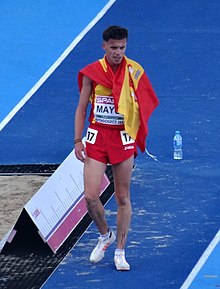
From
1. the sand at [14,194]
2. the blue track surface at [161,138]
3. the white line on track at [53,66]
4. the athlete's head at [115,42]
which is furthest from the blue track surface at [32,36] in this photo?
the athlete's head at [115,42]

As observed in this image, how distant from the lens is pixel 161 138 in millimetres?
13711

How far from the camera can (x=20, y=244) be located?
11.0m

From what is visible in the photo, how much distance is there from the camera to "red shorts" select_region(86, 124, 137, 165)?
10.2m

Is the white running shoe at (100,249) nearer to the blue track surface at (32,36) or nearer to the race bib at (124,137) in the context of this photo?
the race bib at (124,137)

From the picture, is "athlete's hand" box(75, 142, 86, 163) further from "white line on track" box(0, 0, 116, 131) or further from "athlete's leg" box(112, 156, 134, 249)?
"white line on track" box(0, 0, 116, 131)

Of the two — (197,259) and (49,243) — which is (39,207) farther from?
(197,259)

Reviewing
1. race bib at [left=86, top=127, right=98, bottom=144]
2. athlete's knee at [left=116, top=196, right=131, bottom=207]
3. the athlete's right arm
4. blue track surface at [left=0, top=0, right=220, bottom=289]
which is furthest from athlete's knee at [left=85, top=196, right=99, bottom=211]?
blue track surface at [left=0, top=0, right=220, bottom=289]

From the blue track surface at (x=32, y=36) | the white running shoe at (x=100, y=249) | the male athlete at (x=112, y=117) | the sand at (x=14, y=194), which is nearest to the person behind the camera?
the male athlete at (x=112, y=117)

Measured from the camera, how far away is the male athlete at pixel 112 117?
400 inches

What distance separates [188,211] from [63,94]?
3.83 m

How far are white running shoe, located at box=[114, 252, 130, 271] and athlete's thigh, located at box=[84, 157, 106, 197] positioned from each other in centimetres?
62

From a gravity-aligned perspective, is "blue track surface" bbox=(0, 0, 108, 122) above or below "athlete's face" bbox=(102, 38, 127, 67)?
below

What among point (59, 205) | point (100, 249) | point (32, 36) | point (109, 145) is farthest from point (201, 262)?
point (32, 36)

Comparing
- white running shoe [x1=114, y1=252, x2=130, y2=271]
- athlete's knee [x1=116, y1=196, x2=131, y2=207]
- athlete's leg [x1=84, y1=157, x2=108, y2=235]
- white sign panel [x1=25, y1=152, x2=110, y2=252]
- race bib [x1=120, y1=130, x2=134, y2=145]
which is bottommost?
white running shoe [x1=114, y1=252, x2=130, y2=271]
